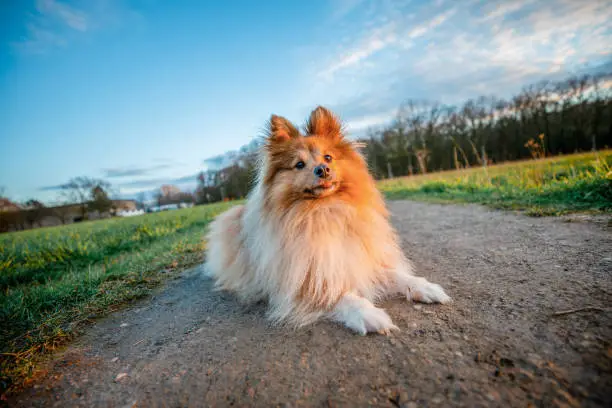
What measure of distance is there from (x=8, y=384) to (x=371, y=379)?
2.58 meters

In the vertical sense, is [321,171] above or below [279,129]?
below

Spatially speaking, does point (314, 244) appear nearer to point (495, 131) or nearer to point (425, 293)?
point (425, 293)

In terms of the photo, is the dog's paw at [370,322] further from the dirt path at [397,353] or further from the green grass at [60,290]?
the green grass at [60,290]

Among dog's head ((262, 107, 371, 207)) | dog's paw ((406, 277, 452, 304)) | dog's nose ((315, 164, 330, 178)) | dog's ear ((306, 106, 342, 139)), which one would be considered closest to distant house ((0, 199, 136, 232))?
dog's head ((262, 107, 371, 207))

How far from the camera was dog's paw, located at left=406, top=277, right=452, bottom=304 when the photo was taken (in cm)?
260

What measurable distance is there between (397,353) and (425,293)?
2.98 ft

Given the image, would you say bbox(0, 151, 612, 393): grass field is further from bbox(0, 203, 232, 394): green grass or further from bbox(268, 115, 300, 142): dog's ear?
bbox(268, 115, 300, 142): dog's ear

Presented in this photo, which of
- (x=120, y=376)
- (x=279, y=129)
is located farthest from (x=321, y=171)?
(x=120, y=376)

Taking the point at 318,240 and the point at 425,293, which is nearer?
the point at 425,293

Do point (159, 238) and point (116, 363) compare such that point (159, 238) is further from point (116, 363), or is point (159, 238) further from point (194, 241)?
point (116, 363)

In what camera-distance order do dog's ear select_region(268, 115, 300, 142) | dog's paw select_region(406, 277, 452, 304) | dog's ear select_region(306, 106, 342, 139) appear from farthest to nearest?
dog's ear select_region(306, 106, 342, 139) → dog's ear select_region(268, 115, 300, 142) → dog's paw select_region(406, 277, 452, 304)

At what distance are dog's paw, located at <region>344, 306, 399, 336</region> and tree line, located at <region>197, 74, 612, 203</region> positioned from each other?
36.4 metres

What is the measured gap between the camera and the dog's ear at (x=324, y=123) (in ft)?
12.3

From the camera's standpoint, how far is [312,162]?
3.26 m
